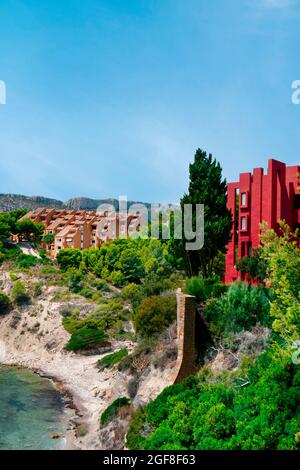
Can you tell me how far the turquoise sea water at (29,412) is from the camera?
24.9m

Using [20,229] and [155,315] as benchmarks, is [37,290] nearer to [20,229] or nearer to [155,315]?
[20,229]

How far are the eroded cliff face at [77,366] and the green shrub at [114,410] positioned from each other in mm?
396

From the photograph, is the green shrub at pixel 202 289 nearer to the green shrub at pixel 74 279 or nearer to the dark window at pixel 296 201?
the dark window at pixel 296 201

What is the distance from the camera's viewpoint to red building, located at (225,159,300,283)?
2833 cm

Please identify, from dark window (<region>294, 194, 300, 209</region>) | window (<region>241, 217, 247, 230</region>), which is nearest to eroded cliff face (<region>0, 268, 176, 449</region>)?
window (<region>241, 217, 247, 230</region>)

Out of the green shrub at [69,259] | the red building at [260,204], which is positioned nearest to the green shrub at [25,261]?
the green shrub at [69,259]

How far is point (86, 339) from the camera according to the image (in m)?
42.6

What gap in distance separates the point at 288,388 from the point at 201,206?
1324 cm

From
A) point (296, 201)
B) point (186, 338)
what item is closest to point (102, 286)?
point (296, 201)

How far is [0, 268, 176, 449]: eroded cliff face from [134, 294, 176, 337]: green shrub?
1030 mm

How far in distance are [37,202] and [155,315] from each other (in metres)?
111

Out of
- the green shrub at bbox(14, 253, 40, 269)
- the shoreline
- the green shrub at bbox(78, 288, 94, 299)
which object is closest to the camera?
Answer: the shoreline

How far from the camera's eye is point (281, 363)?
50.5ft

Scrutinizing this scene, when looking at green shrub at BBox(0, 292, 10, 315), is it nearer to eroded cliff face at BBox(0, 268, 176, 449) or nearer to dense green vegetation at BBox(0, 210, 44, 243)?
eroded cliff face at BBox(0, 268, 176, 449)
